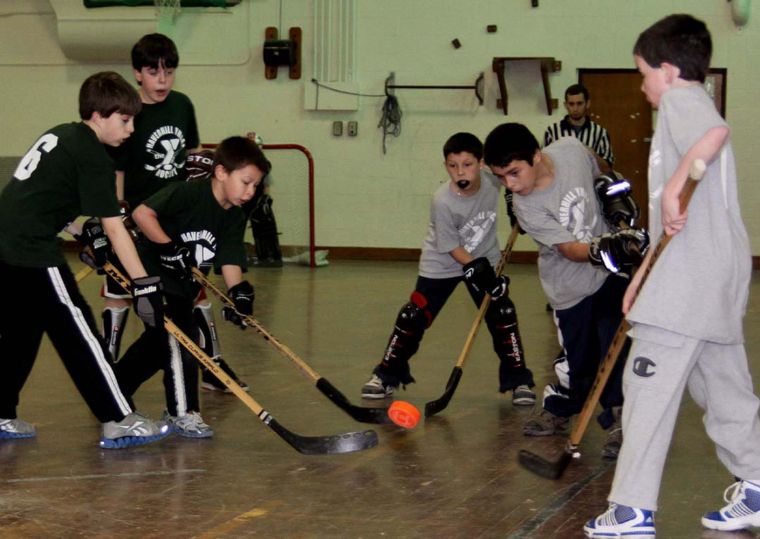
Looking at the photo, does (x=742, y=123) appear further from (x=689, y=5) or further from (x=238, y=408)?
(x=238, y=408)

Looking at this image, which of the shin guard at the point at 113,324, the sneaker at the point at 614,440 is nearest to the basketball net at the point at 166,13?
the shin guard at the point at 113,324

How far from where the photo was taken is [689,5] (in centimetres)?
1052

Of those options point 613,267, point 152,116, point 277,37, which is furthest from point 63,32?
point 613,267

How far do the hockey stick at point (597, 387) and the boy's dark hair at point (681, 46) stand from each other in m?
0.33

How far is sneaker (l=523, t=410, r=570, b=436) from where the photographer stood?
393 centimetres

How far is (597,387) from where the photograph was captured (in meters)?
3.13

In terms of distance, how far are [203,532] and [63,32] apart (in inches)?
364

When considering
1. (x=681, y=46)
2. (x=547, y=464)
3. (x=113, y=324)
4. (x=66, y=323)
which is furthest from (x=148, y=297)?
(x=681, y=46)

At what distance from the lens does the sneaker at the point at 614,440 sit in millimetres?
3607

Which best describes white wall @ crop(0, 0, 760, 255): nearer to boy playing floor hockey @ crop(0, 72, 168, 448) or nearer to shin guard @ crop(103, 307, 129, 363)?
shin guard @ crop(103, 307, 129, 363)

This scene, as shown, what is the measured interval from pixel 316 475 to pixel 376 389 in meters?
1.32

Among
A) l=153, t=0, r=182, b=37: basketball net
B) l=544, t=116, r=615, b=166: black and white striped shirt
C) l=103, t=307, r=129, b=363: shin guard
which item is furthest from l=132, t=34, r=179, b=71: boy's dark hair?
l=153, t=0, r=182, b=37: basketball net

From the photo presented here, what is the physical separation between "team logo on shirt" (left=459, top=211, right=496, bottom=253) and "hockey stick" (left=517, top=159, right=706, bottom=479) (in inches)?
48.6

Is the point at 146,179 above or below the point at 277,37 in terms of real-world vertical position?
below
